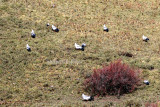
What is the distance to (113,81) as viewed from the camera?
58.7ft

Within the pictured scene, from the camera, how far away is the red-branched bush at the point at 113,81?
17.9m

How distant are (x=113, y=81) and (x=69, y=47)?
22.7 feet

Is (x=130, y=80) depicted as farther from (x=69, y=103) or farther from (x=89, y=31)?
(x=89, y=31)

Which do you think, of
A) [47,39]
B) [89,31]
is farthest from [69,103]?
[89,31]

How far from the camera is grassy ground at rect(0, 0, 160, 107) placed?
1786cm

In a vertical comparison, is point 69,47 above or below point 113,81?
below

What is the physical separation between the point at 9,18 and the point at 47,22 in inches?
132

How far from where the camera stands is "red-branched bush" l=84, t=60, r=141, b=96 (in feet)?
58.9

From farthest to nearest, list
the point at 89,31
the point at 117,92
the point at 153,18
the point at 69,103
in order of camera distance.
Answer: the point at 153,18 → the point at 89,31 → the point at 117,92 → the point at 69,103

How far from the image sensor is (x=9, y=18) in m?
27.2

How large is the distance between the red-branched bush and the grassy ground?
0.62m

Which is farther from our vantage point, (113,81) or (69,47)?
(69,47)

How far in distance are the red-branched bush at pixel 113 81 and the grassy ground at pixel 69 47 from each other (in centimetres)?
62

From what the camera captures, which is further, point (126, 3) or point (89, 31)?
point (126, 3)
